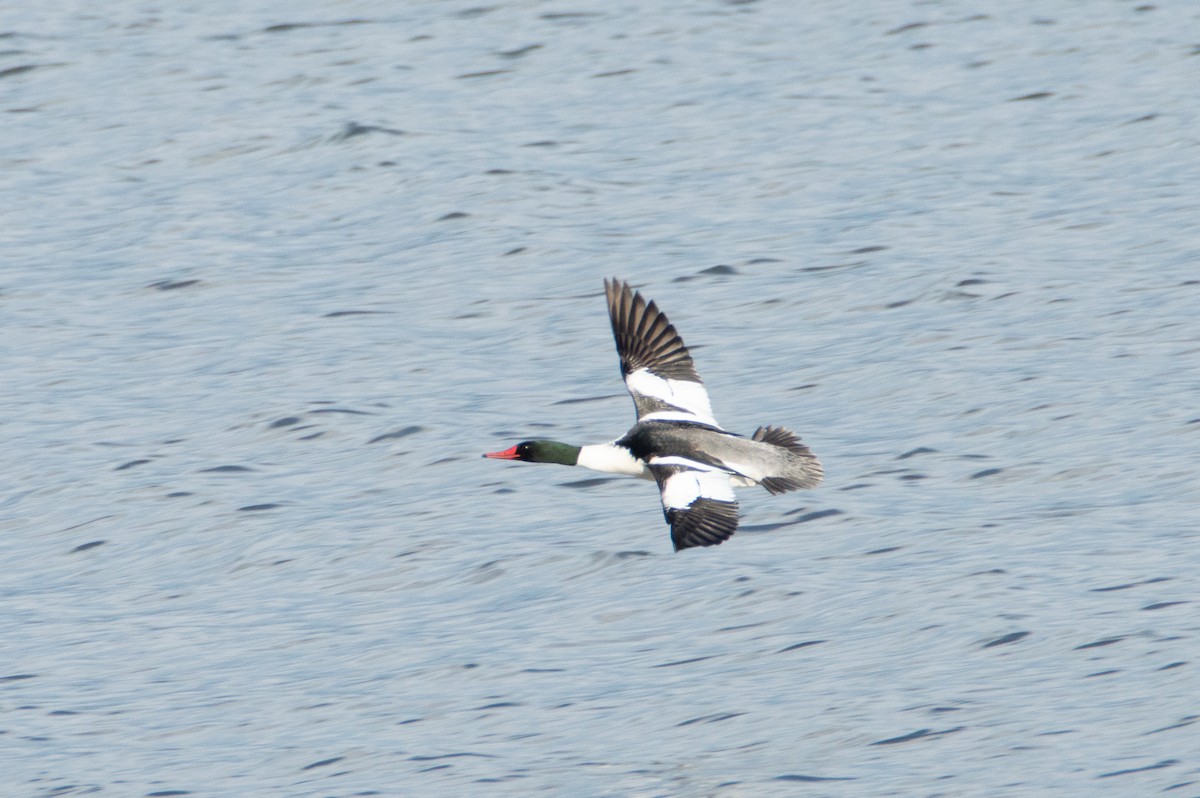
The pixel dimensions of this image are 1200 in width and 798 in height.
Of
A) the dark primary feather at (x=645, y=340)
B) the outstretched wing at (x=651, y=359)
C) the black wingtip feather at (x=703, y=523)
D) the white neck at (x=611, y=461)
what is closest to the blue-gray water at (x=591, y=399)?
the white neck at (x=611, y=461)

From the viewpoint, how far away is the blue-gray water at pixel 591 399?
8680 mm

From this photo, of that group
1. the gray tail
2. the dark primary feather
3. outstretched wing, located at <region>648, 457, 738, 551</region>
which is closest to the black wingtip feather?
outstretched wing, located at <region>648, 457, 738, 551</region>

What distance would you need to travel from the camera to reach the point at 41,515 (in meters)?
11.5

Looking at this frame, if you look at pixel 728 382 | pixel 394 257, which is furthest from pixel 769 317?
A: pixel 394 257

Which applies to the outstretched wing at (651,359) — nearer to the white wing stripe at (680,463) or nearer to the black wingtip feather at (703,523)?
the white wing stripe at (680,463)

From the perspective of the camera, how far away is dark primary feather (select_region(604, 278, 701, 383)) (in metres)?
10.7

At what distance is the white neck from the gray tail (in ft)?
2.05

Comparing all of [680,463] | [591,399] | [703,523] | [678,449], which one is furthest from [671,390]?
[591,399]

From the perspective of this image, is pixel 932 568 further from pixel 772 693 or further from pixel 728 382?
pixel 728 382

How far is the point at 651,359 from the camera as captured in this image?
10.7 meters

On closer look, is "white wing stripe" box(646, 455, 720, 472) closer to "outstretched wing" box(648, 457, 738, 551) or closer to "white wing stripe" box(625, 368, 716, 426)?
"outstretched wing" box(648, 457, 738, 551)

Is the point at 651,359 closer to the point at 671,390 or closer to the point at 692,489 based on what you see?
the point at 671,390

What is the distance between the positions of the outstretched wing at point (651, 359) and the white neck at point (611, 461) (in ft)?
1.09

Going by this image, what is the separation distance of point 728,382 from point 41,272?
6278mm
